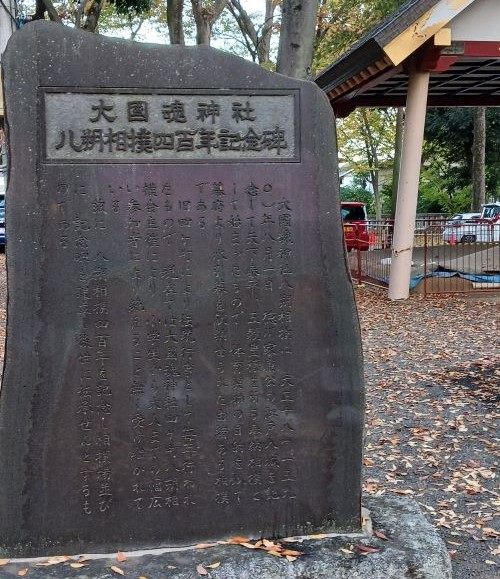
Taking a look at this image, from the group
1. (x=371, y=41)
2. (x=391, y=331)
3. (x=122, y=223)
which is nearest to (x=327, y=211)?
(x=122, y=223)

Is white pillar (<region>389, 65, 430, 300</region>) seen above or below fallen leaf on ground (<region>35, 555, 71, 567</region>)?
above

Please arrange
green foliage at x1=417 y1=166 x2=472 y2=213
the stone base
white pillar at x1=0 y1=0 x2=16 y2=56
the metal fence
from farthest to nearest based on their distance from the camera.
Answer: green foliage at x1=417 y1=166 x2=472 y2=213 < white pillar at x1=0 y1=0 x2=16 y2=56 < the metal fence < the stone base

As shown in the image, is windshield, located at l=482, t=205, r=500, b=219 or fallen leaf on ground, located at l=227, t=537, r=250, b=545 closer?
fallen leaf on ground, located at l=227, t=537, r=250, b=545

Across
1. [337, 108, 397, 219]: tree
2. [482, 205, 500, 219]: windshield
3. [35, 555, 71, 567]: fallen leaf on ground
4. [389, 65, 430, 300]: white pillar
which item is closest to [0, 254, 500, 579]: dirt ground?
[389, 65, 430, 300]: white pillar

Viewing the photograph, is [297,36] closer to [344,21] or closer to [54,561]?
[54,561]

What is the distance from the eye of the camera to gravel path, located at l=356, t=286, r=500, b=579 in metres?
4.27

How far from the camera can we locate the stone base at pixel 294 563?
315 centimetres

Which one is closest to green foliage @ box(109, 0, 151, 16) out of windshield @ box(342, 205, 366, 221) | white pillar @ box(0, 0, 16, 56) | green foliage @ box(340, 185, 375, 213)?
white pillar @ box(0, 0, 16, 56)

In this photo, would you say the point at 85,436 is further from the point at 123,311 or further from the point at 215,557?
the point at 215,557

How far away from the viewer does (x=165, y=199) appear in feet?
10.7

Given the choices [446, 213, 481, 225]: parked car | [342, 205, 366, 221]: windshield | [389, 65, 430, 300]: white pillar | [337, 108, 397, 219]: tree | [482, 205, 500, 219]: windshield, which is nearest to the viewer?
[389, 65, 430, 300]: white pillar

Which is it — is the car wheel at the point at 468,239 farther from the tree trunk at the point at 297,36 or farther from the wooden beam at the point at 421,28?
the tree trunk at the point at 297,36

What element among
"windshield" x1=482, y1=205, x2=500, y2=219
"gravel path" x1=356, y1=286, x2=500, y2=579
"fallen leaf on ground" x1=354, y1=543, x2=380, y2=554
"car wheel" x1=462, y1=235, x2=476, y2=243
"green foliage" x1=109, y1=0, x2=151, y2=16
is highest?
"green foliage" x1=109, y1=0, x2=151, y2=16

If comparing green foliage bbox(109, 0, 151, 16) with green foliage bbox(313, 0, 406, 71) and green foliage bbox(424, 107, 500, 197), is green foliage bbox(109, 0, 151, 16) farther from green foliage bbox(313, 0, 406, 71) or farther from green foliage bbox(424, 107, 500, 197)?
green foliage bbox(424, 107, 500, 197)
